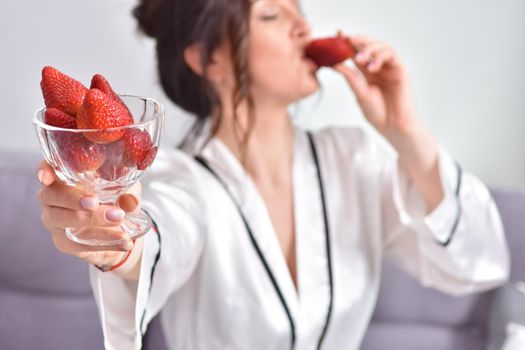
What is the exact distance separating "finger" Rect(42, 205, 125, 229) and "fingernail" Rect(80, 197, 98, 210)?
2 cm

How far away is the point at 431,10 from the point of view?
171 centimetres

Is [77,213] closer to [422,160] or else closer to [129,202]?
[129,202]

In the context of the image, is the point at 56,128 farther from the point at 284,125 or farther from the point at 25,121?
the point at 25,121

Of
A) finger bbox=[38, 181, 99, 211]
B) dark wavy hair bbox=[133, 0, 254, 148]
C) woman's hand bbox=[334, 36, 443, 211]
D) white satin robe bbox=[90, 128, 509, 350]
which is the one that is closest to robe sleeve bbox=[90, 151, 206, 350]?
white satin robe bbox=[90, 128, 509, 350]

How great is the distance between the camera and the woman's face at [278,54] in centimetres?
126

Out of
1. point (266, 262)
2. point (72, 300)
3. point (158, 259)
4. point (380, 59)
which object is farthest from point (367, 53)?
point (72, 300)

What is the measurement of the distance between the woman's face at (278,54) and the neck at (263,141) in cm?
6

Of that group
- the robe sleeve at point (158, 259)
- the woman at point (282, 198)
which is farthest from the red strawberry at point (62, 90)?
the woman at point (282, 198)

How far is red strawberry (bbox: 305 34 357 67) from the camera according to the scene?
1.28m

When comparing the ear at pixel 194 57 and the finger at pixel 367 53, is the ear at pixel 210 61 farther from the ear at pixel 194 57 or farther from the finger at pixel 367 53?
the finger at pixel 367 53

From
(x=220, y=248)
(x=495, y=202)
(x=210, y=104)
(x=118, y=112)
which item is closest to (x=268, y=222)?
(x=220, y=248)

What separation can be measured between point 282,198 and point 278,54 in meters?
0.29

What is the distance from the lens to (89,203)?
30.2 inches

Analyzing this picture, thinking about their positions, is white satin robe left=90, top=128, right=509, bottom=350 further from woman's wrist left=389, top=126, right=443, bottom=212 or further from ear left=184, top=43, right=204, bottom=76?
ear left=184, top=43, right=204, bottom=76
